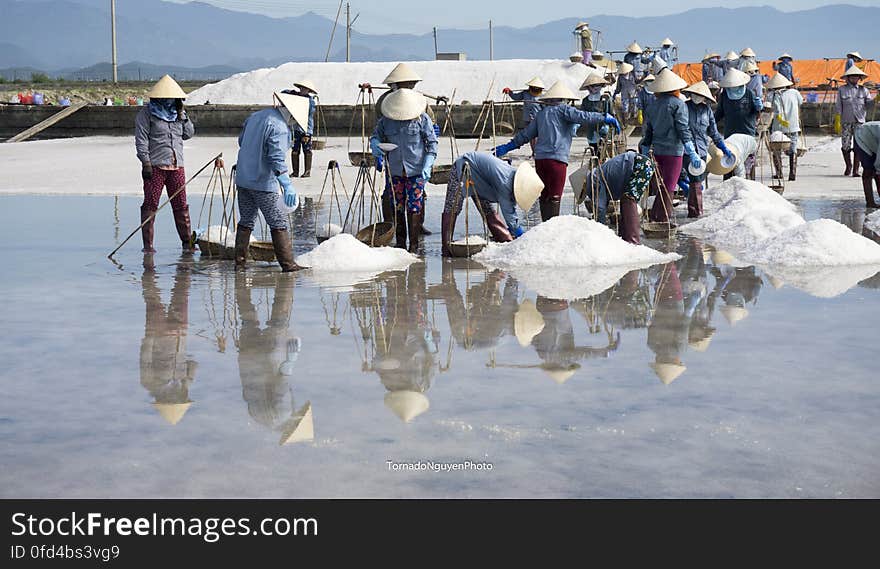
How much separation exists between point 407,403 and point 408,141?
4.07 meters

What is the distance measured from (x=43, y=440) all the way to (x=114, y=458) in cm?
36

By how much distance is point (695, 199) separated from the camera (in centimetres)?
1085

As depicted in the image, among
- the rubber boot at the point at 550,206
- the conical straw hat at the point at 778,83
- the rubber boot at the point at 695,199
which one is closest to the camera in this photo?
the rubber boot at the point at 550,206

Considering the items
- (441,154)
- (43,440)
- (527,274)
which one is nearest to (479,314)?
(527,274)

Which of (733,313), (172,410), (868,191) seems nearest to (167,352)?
(172,410)

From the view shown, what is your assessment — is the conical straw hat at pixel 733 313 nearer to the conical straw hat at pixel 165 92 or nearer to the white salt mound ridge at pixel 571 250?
the white salt mound ridge at pixel 571 250

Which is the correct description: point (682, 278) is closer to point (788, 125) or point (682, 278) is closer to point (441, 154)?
point (788, 125)

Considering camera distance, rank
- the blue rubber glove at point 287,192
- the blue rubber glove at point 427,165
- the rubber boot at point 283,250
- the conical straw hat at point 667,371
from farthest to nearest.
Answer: the blue rubber glove at point 427,165 < the rubber boot at point 283,250 < the blue rubber glove at point 287,192 < the conical straw hat at point 667,371

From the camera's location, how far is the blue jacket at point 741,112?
11602 mm

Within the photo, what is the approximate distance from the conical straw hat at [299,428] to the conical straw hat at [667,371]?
4.85 ft

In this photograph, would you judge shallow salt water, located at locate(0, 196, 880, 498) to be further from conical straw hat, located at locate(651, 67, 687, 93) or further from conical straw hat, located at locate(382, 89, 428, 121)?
conical straw hat, located at locate(651, 67, 687, 93)

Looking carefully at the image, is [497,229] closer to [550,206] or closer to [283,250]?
[550,206]

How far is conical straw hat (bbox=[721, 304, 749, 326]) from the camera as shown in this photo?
6258 millimetres

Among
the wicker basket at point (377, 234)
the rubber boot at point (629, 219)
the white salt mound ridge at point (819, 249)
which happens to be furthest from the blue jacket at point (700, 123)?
the wicker basket at point (377, 234)
